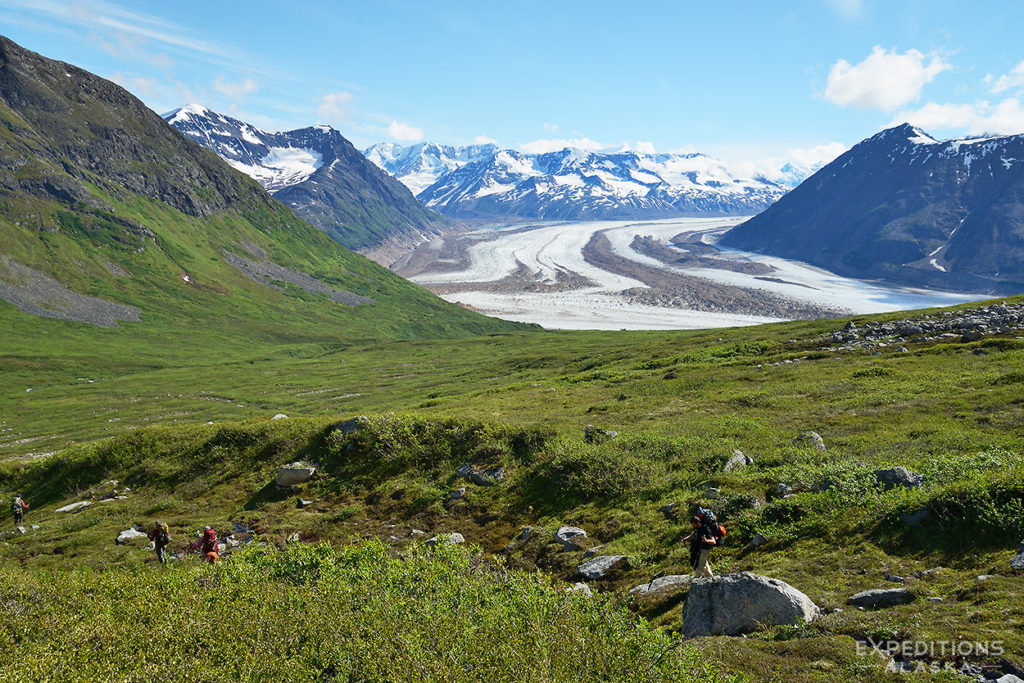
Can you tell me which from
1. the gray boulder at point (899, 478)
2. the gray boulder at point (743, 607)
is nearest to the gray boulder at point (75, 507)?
Answer: the gray boulder at point (743, 607)

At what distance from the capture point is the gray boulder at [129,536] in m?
23.5

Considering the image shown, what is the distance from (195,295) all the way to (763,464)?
215 metres

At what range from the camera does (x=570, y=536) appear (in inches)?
770

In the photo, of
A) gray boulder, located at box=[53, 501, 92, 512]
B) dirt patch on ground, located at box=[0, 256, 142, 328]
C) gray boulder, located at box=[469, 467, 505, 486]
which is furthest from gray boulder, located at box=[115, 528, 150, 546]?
dirt patch on ground, located at box=[0, 256, 142, 328]

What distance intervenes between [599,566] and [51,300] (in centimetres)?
20039

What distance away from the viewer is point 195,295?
19275cm

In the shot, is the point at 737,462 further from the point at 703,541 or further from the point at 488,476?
the point at 488,476

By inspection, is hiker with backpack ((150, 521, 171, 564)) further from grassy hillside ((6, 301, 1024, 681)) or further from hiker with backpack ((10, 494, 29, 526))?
hiker with backpack ((10, 494, 29, 526))

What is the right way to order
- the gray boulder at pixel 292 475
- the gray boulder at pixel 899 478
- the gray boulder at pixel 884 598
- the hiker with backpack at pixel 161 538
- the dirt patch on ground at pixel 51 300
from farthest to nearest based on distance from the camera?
the dirt patch on ground at pixel 51 300, the gray boulder at pixel 292 475, the hiker with backpack at pixel 161 538, the gray boulder at pixel 899 478, the gray boulder at pixel 884 598

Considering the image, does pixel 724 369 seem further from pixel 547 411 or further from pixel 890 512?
pixel 890 512

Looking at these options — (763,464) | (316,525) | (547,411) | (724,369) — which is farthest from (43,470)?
Answer: (724,369)

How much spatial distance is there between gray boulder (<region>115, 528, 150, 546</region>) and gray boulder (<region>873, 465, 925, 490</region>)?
30.1 m

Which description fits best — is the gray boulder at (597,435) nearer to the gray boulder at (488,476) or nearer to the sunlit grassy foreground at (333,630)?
the gray boulder at (488,476)

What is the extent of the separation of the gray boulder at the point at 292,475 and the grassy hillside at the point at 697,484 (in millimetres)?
676
